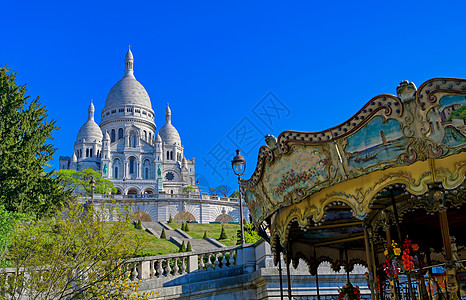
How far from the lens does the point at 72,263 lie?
12.6 metres

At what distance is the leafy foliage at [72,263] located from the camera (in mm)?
11891

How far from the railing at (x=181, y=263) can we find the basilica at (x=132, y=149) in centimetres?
6978

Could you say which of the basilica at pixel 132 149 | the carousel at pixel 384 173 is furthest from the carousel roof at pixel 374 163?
the basilica at pixel 132 149

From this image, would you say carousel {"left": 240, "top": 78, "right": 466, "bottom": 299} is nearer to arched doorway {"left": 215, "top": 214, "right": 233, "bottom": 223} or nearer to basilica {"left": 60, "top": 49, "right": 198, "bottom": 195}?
arched doorway {"left": 215, "top": 214, "right": 233, "bottom": 223}

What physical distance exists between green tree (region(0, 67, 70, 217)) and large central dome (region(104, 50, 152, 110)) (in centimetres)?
7119

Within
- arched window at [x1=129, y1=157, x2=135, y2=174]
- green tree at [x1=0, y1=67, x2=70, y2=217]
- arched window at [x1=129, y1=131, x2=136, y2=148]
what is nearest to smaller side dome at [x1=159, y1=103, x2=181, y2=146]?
arched window at [x1=129, y1=131, x2=136, y2=148]

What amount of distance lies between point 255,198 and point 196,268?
5.32m

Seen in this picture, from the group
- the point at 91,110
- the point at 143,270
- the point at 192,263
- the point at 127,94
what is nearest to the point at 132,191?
the point at 127,94

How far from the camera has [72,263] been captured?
12602mm

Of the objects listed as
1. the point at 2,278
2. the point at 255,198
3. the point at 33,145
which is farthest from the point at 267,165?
the point at 33,145

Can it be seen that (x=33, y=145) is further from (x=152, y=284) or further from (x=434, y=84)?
(x=434, y=84)

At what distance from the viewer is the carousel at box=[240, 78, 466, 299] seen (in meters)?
6.95

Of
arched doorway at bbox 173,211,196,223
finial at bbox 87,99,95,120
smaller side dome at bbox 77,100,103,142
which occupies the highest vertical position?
finial at bbox 87,99,95,120

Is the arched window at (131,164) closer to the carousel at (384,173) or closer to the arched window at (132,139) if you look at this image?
the arched window at (132,139)
